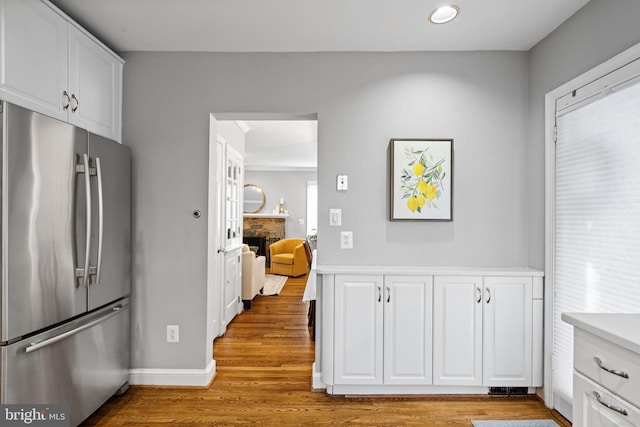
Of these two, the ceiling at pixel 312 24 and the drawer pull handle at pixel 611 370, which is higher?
the ceiling at pixel 312 24

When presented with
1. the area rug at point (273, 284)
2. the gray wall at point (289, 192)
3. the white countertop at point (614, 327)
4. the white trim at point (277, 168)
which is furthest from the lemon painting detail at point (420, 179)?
the gray wall at point (289, 192)

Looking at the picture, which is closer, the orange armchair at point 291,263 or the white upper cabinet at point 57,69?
the white upper cabinet at point 57,69

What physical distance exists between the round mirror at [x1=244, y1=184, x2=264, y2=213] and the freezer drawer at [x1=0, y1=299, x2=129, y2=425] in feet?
21.3

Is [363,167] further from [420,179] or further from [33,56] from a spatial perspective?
[33,56]

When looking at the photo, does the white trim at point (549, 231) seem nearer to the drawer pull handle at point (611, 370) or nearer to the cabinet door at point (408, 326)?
the cabinet door at point (408, 326)

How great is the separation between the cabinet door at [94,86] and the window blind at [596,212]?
303 centimetres

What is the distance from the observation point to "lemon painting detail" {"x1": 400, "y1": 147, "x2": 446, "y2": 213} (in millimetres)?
2582

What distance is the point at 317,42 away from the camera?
8.17ft

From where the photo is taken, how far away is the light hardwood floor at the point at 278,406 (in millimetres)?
2182

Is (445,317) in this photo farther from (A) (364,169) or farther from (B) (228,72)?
(B) (228,72)

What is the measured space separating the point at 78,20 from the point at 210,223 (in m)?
1.55

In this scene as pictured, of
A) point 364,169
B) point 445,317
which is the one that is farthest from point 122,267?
point 445,317

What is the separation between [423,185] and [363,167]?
460 mm

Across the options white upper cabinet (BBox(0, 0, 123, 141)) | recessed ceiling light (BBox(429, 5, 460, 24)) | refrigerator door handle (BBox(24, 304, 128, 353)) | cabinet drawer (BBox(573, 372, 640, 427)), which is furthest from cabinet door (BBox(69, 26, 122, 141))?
cabinet drawer (BBox(573, 372, 640, 427))
